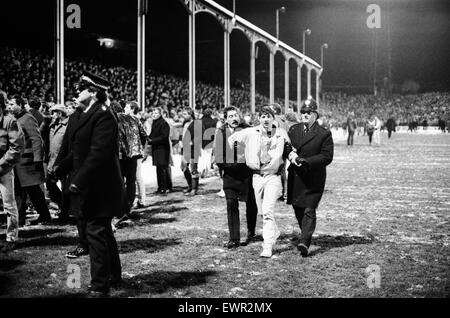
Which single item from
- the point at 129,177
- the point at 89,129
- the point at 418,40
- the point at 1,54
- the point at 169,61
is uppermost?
the point at 418,40

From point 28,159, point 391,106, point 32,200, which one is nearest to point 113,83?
point 32,200

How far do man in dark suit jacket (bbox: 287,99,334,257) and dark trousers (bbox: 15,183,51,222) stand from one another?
3974 millimetres

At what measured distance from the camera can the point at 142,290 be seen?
17.3ft

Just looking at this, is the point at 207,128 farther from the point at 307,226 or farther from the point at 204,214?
the point at 307,226

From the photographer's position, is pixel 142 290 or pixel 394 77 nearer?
pixel 142 290

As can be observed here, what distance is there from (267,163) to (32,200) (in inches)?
153

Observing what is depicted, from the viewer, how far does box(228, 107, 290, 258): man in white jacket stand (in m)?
6.67

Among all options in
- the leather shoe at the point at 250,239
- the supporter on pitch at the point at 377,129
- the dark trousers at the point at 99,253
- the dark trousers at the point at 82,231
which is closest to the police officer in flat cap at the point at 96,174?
the dark trousers at the point at 99,253

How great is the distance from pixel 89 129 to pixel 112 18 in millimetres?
27708

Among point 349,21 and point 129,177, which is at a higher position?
point 349,21

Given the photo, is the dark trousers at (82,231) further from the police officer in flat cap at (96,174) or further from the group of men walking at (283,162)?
the group of men walking at (283,162)

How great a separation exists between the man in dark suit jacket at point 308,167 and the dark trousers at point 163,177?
20.5ft
